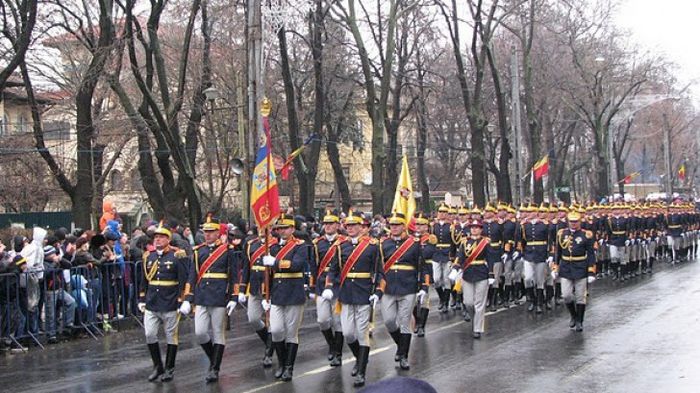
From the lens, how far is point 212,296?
1154cm

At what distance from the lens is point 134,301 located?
17.7 m

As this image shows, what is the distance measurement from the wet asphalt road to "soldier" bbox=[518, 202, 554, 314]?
449mm

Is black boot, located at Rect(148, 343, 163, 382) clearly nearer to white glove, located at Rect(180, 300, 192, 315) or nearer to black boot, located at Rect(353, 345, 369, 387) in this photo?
white glove, located at Rect(180, 300, 192, 315)

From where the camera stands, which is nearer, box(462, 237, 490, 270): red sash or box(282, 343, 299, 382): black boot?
box(282, 343, 299, 382): black boot

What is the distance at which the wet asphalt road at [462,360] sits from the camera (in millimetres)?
11023

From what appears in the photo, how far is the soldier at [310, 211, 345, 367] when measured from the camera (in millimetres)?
12547

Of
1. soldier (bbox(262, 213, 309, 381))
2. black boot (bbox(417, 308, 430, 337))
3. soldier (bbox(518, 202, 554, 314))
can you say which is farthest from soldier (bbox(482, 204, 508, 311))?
soldier (bbox(262, 213, 309, 381))

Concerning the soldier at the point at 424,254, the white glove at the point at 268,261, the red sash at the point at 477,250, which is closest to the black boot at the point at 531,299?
the soldier at the point at 424,254

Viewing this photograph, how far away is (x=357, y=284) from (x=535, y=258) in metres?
7.72

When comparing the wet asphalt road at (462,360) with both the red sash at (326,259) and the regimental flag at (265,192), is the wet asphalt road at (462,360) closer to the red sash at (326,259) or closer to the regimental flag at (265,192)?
the red sash at (326,259)

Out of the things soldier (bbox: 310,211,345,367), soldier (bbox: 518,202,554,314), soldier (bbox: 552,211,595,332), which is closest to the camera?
soldier (bbox: 310,211,345,367)

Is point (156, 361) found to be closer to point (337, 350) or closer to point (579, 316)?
point (337, 350)

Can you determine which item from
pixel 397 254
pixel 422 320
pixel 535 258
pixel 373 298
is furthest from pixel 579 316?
pixel 373 298

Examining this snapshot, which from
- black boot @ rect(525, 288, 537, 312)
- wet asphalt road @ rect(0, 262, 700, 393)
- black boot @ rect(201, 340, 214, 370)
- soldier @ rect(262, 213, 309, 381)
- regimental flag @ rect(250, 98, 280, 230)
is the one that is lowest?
wet asphalt road @ rect(0, 262, 700, 393)
